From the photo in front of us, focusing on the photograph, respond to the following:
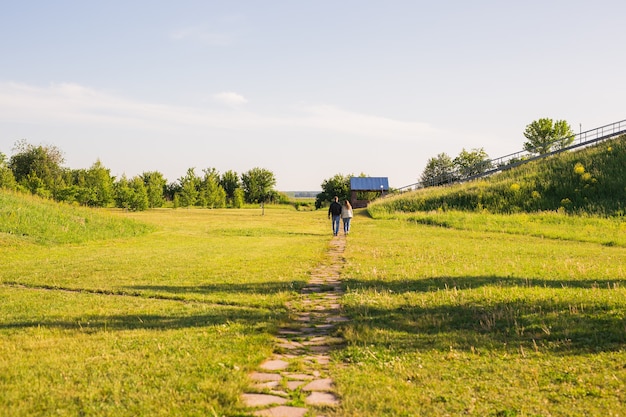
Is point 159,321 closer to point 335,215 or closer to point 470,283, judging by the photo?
point 470,283

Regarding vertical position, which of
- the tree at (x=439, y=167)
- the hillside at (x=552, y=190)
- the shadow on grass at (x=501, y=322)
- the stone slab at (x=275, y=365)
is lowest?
the stone slab at (x=275, y=365)

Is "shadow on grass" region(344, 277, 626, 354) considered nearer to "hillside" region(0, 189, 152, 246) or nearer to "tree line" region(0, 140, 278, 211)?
"hillside" region(0, 189, 152, 246)

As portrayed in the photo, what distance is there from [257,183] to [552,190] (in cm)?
7831

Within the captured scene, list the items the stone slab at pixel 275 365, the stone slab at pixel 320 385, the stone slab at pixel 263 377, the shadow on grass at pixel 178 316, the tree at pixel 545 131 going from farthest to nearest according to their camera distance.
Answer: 1. the tree at pixel 545 131
2. the shadow on grass at pixel 178 316
3. the stone slab at pixel 275 365
4. the stone slab at pixel 263 377
5. the stone slab at pixel 320 385

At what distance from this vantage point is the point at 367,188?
7738 cm

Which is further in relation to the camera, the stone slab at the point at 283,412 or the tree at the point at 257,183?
the tree at the point at 257,183

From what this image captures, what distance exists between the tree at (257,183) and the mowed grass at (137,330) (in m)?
95.0

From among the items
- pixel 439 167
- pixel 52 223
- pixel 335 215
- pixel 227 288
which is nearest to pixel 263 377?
pixel 227 288

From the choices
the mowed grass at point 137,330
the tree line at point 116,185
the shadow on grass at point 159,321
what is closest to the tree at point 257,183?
the tree line at point 116,185

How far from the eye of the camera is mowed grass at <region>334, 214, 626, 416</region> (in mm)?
4754

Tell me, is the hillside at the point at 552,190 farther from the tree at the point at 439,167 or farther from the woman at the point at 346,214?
the tree at the point at 439,167

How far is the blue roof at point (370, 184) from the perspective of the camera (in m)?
77.2

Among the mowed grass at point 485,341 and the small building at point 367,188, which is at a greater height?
the small building at point 367,188

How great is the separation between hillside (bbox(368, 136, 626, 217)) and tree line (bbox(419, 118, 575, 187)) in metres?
10.9
